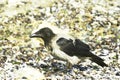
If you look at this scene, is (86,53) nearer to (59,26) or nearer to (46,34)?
(46,34)

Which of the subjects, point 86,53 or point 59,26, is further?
point 59,26

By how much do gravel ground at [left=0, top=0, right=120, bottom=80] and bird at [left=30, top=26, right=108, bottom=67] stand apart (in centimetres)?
42

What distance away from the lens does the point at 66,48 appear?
41.8 feet

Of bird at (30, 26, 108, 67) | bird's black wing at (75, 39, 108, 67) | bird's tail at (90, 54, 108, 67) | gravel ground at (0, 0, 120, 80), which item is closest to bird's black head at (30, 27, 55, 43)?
bird at (30, 26, 108, 67)

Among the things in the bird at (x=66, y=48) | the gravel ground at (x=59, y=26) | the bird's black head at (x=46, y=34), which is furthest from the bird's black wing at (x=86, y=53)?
the bird's black head at (x=46, y=34)

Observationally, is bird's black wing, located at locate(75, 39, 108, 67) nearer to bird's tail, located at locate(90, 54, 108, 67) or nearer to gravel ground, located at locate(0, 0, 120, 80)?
bird's tail, located at locate(90, 54, 108, 67)

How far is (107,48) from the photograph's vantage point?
583 inches

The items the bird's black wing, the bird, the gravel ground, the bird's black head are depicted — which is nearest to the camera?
the bird

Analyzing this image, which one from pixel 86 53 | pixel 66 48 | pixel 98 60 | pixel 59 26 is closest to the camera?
pixel 66 48

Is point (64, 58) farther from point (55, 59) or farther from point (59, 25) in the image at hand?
point (59, 25)

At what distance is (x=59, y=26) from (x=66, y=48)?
3.77 metres

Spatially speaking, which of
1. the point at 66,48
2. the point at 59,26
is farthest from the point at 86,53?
the point at 59,26

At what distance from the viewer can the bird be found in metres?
12.6

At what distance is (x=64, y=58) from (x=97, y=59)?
0.97 meters
